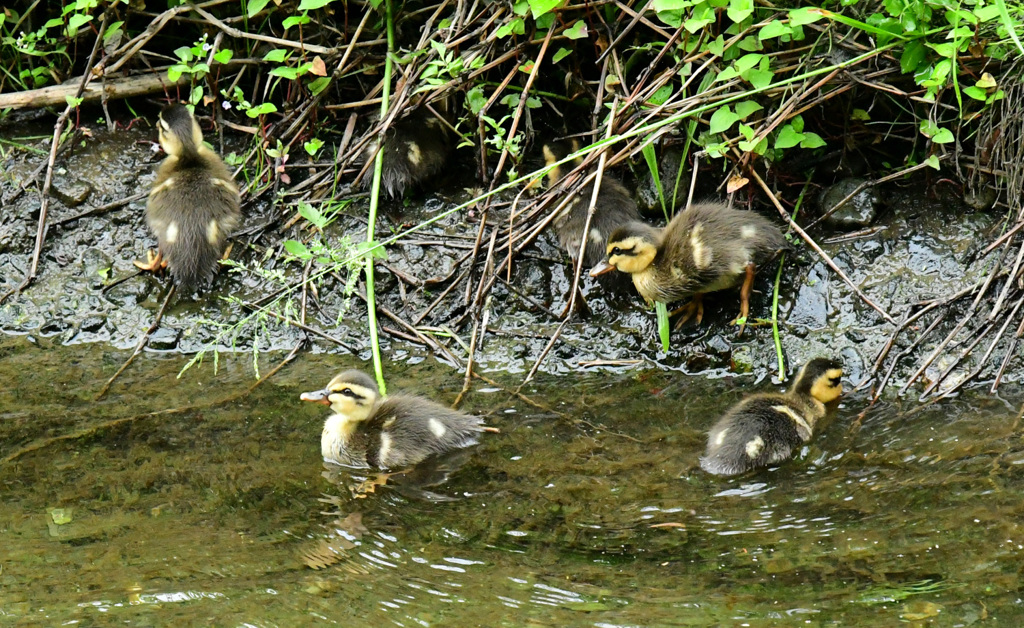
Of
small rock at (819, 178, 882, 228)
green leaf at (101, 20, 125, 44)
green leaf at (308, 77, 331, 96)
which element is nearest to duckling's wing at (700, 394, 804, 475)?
small rock at (819, 178, 882, 228)

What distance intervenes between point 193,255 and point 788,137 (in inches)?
99.3

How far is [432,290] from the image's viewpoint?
478 cm

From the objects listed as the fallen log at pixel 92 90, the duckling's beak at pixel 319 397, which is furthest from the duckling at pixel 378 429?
the fallen log at pixel 92 90

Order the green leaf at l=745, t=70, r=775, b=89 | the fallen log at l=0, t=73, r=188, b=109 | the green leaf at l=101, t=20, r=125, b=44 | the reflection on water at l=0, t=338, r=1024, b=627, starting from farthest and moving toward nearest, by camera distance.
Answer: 1. the fallen log at l=0, t=73, r=188, b=109
2. the green leaf at l=101, t=20, r=125, b=44
3. the green leaf at l=745, t=70, r=775, b=89
4. the reflection on water at l=0, t=338, r=1024, b=627

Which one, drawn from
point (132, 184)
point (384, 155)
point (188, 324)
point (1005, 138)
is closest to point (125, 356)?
point (188, 324)

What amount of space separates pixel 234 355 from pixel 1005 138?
10.4ft

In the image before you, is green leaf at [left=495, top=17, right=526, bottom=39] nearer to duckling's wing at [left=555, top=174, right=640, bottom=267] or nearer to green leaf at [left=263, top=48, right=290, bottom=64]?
duckling's wing at [left=555, top=174, right=640, bottom=267]

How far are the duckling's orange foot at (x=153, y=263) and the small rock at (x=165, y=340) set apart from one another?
0.37 meters

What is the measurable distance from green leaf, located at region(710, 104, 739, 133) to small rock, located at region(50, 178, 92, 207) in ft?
9.77

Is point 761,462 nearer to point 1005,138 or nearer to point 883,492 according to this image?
point 883,492

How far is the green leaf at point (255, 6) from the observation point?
5066 mm

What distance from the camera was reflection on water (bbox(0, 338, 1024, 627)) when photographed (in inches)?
112

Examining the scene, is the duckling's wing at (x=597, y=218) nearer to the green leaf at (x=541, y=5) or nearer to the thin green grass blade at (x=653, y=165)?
the thin green grass blade at (x=653, y=165)

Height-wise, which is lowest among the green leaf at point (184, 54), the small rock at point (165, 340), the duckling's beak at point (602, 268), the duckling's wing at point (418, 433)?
the duckling's wing at point (418, 433)
